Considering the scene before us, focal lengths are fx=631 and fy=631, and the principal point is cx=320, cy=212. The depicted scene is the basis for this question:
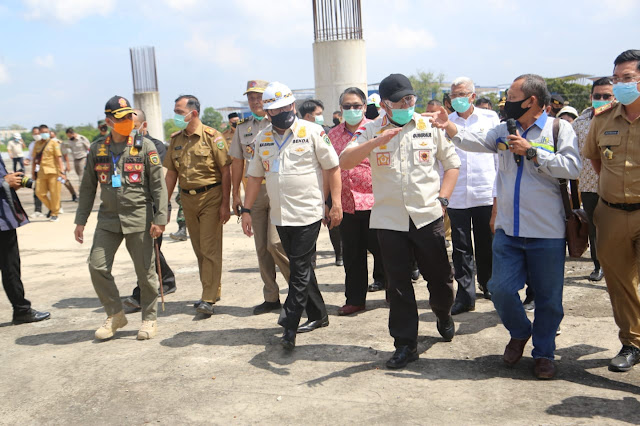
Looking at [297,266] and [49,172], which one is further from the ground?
[49,172]

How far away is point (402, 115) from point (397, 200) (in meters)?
0.64

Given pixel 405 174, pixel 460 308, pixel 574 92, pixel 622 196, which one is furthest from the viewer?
pixel 574 92

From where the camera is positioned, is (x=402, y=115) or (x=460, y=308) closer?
(x=402, y=115)

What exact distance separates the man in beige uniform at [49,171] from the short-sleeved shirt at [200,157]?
8.81 m

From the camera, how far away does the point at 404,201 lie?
187 inches

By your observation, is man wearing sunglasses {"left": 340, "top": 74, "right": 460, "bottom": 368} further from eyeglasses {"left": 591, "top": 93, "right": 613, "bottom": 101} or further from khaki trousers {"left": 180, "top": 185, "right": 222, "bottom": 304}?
khaki trousers {"left": 180, "top": 185, "right": 222, "bottom": 304}

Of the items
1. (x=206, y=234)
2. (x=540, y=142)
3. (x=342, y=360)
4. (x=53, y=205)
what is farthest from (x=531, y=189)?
(x=53, y=205)

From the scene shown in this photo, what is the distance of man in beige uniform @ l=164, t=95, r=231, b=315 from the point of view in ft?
21.1

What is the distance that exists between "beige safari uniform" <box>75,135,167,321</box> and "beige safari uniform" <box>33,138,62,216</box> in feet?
29.5

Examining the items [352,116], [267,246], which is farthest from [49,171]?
[352,116]

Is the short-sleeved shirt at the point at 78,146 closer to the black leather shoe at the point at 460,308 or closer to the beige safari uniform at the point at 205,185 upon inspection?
the beige safari uniform at the point at 205,185

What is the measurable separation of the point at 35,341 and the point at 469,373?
4113 millimetres

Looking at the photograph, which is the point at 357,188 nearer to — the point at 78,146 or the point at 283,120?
the point at 283,120

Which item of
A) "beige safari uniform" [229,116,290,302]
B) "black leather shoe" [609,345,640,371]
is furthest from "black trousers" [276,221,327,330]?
"black leather shoe" [609,345,640,371]
